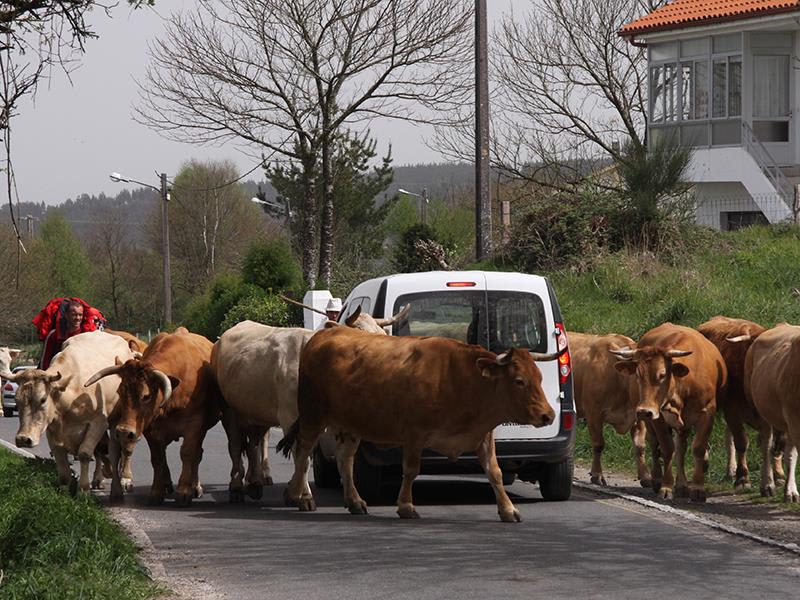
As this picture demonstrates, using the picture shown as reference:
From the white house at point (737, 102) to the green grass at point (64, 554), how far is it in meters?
28.1

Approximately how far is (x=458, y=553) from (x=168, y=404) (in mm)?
4318

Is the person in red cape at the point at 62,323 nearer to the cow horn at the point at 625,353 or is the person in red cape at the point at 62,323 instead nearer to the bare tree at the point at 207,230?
the cow horn at the point at 625,353

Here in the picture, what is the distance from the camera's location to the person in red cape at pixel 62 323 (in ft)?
55.7

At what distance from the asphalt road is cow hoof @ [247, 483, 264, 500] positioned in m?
0.22

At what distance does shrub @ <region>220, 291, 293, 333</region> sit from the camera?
1435 inches

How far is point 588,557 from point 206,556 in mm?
2749

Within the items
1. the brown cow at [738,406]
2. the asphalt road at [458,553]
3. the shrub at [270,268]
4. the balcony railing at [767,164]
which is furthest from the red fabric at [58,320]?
the shrub at [270,268]

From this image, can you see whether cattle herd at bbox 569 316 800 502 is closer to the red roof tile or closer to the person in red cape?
the person in red cape

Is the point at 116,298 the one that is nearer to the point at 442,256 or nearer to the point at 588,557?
the point at 442,256

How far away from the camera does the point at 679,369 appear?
1452cm

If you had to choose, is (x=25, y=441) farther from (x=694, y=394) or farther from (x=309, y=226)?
(x=309, y=226)

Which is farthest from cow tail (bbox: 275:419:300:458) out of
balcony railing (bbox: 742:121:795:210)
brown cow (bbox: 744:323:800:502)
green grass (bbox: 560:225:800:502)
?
Answer: balcony railing (bbox: 742:121:795:210)

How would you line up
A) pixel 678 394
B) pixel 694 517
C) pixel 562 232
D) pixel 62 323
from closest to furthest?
1. pixel 694 517
2. pixel 678 394
3. pixel 62 323
4. pixel 562 232

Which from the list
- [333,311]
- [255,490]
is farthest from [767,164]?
[255,490]
